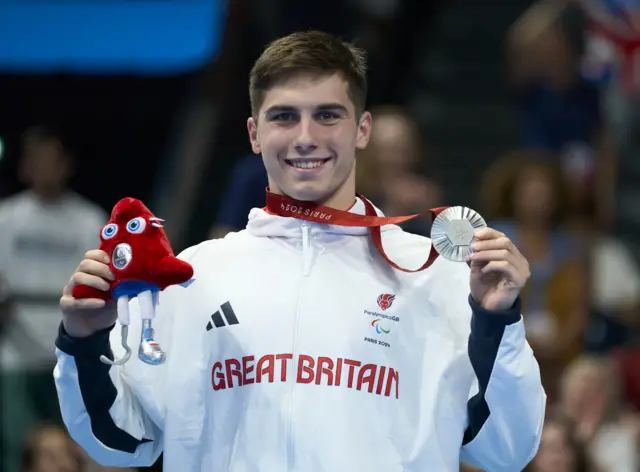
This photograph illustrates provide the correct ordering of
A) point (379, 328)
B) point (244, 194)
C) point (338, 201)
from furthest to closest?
point (244, 194), point (338, 201), point (379, 328)

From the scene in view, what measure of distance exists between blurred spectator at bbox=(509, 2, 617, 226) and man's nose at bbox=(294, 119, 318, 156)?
178 inches

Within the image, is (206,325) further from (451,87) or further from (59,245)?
(451,87)

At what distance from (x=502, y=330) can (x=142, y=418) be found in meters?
0.97

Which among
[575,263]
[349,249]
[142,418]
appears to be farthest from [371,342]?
[575,263]

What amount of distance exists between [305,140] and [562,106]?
186 inches

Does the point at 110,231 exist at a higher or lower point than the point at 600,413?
lower

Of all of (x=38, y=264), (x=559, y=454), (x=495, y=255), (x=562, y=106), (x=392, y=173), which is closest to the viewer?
(x=495, y=255)

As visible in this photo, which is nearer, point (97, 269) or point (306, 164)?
point (97, 269)

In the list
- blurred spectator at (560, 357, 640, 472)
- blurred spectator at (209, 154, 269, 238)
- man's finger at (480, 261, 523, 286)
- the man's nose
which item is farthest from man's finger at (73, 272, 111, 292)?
blurred spectator at (560, 357, 640, 472)

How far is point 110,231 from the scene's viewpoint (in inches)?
126

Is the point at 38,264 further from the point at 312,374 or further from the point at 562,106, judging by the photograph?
the point at 312,374

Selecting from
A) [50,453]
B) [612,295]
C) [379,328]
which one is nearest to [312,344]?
[379,328]

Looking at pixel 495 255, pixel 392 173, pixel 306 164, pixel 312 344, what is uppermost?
pixel 392 173

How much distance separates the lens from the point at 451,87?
9664 millimetres
